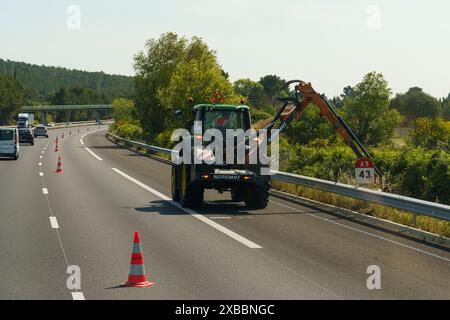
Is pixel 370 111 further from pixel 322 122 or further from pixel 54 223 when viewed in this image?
pixel 54 223

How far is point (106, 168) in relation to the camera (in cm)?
3356

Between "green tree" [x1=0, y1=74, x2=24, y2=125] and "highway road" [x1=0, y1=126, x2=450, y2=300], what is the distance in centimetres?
14097

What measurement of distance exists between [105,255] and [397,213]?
748 cm

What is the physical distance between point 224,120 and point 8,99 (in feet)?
477

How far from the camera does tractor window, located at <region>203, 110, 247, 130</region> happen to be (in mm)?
17828

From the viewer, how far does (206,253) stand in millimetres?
11195

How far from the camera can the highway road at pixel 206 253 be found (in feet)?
28.1

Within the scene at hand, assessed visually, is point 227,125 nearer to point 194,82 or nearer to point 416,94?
point 194,82

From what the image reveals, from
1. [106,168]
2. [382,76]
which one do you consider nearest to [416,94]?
[382,76]

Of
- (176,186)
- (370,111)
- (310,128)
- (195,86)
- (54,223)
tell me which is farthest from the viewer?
(370,111)

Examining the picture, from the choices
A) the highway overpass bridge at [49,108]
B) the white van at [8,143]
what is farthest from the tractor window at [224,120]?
the highway overpass bridge at [49,108]

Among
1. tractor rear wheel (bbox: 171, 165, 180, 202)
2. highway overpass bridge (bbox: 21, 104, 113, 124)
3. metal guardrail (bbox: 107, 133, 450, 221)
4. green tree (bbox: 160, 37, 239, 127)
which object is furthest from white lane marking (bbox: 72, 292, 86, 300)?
highway overpass bridge (bbox: 21, 104, 113, 124)

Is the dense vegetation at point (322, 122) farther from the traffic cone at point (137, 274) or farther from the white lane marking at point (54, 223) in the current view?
the traffic cone at point (137, 274)

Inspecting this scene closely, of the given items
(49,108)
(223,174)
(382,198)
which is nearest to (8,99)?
(49,108)
